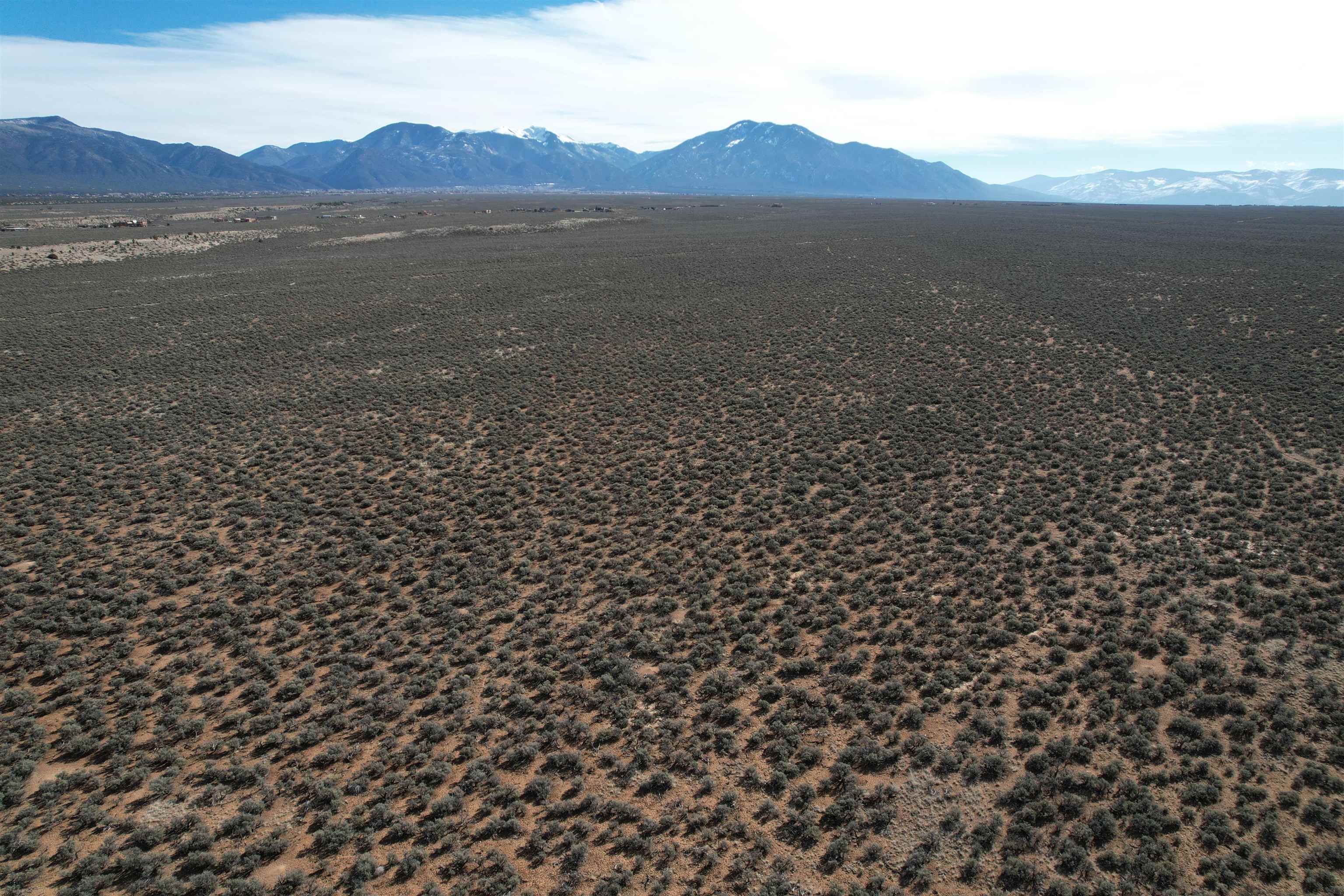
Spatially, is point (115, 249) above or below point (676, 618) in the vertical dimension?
above

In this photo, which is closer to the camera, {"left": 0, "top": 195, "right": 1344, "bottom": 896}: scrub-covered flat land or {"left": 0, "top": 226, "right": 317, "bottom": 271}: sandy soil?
{"left": 0, "top": 195, "right": 1344, "bottom": 896}: scrub-covered flat land

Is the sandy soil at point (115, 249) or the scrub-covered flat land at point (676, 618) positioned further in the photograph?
the sandy soil at point (115, 249)

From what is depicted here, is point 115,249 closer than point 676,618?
No

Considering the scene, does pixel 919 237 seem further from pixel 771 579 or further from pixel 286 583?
pixel 286 583

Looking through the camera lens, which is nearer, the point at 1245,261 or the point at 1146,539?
the point at 1146,539

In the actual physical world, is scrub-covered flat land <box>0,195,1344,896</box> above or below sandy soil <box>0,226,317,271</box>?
below

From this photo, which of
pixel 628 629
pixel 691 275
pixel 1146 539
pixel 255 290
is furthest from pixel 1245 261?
pixel 255 290

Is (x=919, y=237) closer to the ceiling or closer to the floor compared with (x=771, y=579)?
closer to the ceiling

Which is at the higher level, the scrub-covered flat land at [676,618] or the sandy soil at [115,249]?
the sandy soil at [115,249]
